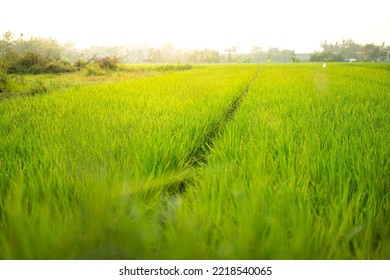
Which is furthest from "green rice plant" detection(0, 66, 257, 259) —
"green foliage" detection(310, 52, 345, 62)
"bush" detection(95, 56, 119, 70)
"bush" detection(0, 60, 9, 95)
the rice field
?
"green foliage" detection(310, 52, 345, 62)

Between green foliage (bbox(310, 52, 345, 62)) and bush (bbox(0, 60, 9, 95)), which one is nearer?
bush (bbox(0, 60, 9, 95))

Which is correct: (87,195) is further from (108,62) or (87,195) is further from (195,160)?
(108,62)

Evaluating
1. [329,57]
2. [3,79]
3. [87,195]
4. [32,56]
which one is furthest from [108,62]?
[329,57]

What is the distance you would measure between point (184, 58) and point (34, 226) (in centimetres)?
5885

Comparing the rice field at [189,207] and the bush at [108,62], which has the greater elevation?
the bush at [108,62]

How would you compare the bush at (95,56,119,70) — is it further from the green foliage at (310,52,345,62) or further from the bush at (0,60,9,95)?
the green foliage at (310,52,345,62)

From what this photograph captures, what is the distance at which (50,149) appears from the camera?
142 centimetres

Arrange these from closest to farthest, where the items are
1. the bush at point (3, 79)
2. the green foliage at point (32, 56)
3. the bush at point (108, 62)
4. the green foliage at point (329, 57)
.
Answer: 1. the bush at point (3, 79)
2. the green foliage at point (32, 56)
3. the bush at point (108, 62)
4. the green foliage at point (329, 57)

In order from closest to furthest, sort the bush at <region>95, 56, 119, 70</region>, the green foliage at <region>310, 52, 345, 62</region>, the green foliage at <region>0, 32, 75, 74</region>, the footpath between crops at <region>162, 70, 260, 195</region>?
the footpath between crops at <region>162, 70, 260, 195</region>, the green foliage at <region>0, 32, 75, 74</region>, the bush at <region>95, 56, 119, 70</region>, the green foliage at <region>310, 52, 345, 62</region>

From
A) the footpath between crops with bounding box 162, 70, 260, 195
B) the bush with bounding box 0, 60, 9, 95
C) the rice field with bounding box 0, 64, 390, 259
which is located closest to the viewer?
the rice field with bounding box 0, 64, 390, 259

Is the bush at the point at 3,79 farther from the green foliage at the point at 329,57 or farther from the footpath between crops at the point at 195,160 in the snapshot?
the green foliage at the point at 329,57

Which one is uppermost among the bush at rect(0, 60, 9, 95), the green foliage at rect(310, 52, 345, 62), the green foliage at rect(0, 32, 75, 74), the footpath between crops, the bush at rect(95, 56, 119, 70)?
the green foliage at rect(310, 52, 345, 62)

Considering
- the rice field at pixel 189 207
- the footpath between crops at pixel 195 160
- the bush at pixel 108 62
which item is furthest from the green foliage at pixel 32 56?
the rice field at pixel 189 207

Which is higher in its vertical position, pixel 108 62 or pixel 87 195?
pixel 108 62
